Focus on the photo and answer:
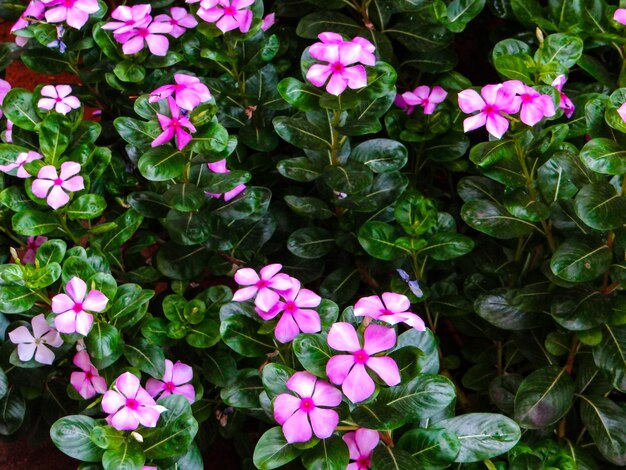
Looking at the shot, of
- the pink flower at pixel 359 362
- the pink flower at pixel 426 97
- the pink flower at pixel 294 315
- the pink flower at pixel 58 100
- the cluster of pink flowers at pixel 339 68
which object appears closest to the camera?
the pink flower at pixel 359 362

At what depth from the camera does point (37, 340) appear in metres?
1.67

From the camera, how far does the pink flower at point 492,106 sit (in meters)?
1.50

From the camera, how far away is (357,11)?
2.20 meters

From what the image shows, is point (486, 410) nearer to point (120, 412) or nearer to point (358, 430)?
point (358, 430)


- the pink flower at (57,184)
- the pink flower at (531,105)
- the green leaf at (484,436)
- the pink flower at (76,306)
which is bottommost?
the green leaf at (484,436)

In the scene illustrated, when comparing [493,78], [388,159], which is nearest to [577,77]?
[493,78]

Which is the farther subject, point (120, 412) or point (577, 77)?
point (577, 77)

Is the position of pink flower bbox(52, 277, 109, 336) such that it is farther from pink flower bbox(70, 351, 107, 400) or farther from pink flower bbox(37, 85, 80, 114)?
pink flower bbox(37, 85, 80, 114)

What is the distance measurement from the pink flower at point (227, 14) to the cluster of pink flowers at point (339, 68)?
0.84 feet

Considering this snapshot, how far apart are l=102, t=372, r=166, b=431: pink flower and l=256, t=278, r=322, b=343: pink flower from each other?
25cm

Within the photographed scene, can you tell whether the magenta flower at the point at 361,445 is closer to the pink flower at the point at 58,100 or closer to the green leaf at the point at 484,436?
the green leaf at the point at 484,436

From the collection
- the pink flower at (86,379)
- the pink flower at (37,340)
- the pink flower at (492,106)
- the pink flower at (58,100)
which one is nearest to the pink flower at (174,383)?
the pink flower at (86,379)

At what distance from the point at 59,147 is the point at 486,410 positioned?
45.9 inches

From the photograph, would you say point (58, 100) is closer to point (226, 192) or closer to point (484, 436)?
point (226, 192)
